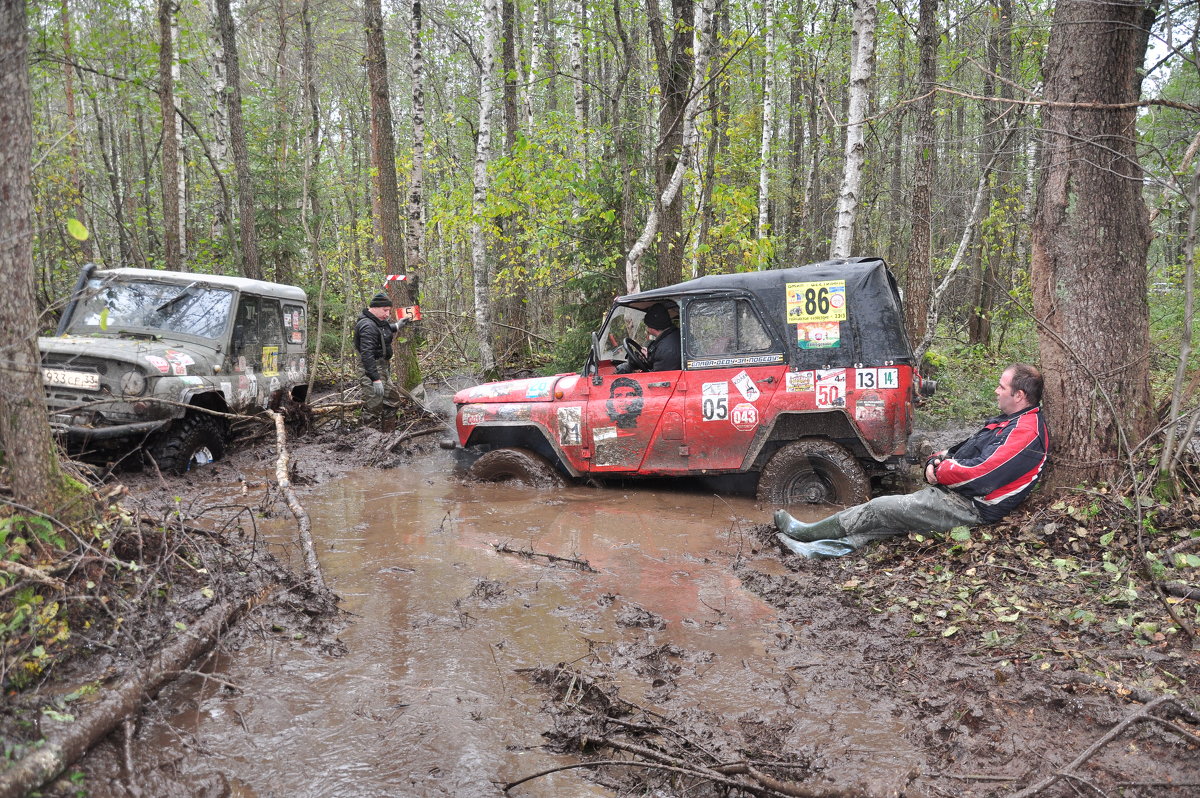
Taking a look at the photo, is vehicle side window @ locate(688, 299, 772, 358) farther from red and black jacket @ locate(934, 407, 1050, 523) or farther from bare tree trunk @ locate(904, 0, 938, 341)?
bare tree trunk @ locate(904, 0, 938, 341)

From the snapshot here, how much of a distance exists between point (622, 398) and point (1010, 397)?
3251 millimetres

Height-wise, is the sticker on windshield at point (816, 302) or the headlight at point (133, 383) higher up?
the sticker on windshield at point (816, 302)

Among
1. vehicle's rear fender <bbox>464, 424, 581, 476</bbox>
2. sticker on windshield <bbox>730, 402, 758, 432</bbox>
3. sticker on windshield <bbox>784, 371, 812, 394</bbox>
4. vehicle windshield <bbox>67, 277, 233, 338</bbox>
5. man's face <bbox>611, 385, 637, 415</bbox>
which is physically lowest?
vehicle's rear fender <bbox>464, 424, 581, 476</bbox>

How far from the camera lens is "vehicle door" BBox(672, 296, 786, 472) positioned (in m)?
6.51

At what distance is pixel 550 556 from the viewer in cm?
538

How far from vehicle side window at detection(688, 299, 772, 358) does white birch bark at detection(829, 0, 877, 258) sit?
9.09 ft

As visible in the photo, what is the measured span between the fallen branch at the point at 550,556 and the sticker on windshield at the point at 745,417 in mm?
2059

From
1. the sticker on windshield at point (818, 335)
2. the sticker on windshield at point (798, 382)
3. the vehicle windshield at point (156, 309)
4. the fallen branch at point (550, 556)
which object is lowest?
the fallen branch at point (550, 556)

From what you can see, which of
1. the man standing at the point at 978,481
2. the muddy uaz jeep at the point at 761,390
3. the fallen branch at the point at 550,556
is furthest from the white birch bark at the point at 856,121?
the fallen branch at the point at 550,556

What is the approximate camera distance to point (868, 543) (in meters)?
5.23

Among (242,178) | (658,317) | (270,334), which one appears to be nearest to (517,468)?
(658,317)

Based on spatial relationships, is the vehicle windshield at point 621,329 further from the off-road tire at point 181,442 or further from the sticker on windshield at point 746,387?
the off-road tire at point 181,442

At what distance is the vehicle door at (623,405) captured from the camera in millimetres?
6824

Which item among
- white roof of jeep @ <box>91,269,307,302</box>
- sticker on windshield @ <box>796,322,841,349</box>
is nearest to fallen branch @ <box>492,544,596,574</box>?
sticker on windshield @ <box>796,322,841,349</box>
